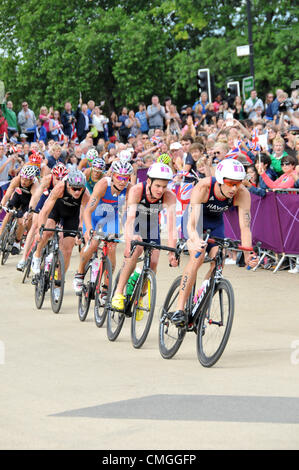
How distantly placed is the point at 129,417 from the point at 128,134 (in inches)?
798

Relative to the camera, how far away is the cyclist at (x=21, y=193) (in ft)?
54.0

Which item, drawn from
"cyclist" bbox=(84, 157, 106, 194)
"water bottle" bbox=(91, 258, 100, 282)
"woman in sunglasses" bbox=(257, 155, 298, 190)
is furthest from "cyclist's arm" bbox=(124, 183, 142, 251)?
"woman in sunglasses" bbox=(257, 155, 298, 190)

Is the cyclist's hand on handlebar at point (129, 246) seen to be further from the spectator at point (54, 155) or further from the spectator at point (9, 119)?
the spectator at point (9, 119)

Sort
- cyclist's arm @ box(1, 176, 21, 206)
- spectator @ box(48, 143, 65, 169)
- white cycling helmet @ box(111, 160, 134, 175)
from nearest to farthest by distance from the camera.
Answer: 1. white cycling helmet @ box(111, 160, 134, 175)
2. cyclist's arm @ box(1, 176, 21, 206)
3. spectator @ box(48, 143, 65, 169)

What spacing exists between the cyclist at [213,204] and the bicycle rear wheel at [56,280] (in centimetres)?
336

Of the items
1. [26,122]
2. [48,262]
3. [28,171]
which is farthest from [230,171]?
[26,122]

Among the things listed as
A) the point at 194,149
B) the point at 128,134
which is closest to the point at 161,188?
the point at 194,149

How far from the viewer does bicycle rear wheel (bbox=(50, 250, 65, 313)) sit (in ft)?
39.8

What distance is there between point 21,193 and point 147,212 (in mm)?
7266

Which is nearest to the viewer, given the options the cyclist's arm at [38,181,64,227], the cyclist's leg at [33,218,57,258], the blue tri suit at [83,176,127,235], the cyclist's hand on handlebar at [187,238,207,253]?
the cyclist's hand on handlebar at [187,238,207,253]

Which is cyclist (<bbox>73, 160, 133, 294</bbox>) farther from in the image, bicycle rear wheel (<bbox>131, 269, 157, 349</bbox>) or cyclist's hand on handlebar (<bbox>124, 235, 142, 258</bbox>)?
bicycle rear wheel (<bbox>131, 269, 157, 349</bbox>)

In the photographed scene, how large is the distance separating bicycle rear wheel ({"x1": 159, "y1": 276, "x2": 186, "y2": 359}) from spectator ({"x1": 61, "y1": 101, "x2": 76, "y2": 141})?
17816 mm

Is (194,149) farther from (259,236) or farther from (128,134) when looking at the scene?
(128,134)

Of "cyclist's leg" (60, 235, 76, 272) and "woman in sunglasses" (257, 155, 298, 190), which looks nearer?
"cyclist's leg" (60, 235, 76, 272)
